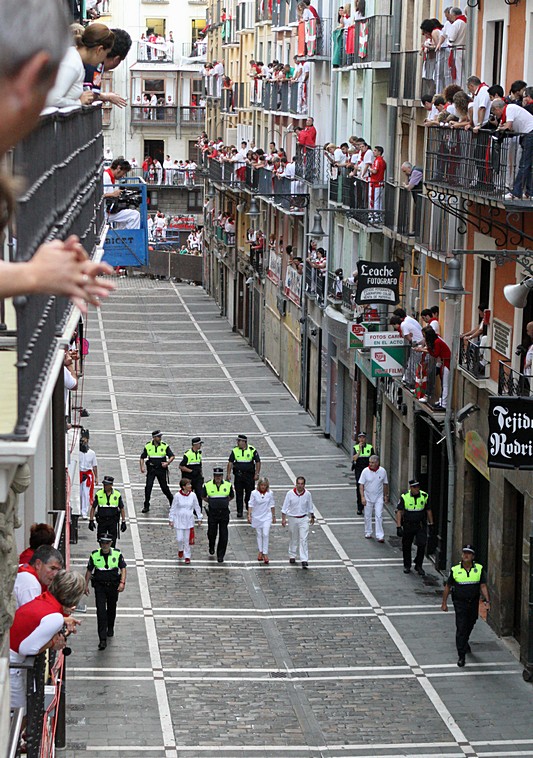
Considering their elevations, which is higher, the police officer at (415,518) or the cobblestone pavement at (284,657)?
the police officer at (415,518)

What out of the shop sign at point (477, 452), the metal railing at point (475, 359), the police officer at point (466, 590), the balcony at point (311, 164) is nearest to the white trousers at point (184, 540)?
the shop sign at point (477, 452)

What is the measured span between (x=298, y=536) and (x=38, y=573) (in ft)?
57.1

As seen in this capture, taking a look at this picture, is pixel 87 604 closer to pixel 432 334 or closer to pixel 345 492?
pixel 432 334

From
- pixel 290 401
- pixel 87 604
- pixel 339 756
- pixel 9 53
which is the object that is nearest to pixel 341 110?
pixel 290 401

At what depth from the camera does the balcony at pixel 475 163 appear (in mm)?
21500

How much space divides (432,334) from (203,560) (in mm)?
5957

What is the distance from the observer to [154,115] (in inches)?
3543

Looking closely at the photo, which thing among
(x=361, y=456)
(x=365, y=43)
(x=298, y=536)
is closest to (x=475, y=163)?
(x=298, y=536)

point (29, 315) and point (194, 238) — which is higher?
point (29, 315)

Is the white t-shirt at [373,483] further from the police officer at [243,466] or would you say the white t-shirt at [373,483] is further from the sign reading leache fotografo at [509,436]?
the sign reading leache fotografo at [509,436]

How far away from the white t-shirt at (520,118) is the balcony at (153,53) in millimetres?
69896

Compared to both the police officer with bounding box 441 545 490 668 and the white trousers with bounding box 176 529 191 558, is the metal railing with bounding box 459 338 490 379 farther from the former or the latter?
the white trousers with bounding box 176 529 191 558

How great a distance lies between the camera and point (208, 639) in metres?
23.6

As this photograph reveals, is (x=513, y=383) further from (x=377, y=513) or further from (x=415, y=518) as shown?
(x=377, y=513)
